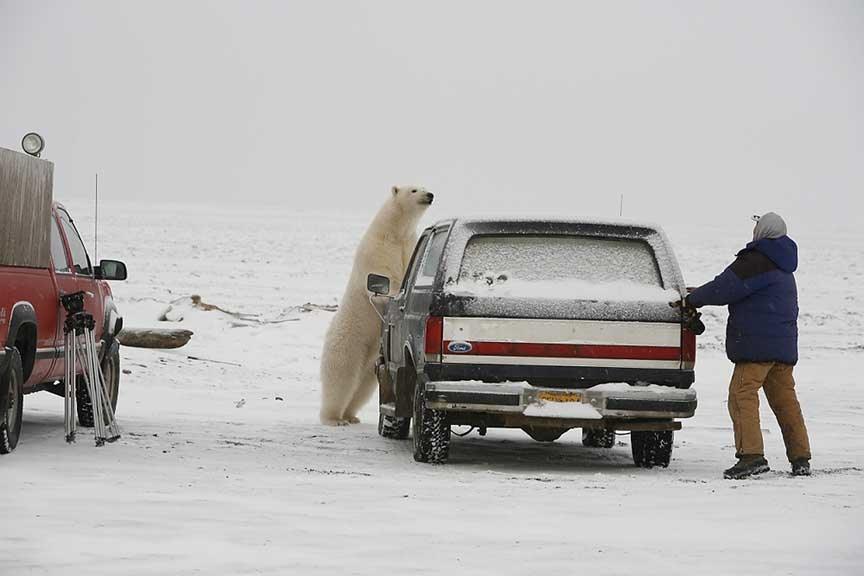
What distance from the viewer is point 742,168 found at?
4756 inches

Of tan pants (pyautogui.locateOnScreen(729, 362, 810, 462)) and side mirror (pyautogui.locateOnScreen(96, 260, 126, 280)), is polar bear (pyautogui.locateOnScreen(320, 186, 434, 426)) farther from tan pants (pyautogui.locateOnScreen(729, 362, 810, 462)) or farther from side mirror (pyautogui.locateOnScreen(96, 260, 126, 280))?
tan pants (pyautogui.locateOnScreen(729, 362, 810, 462))

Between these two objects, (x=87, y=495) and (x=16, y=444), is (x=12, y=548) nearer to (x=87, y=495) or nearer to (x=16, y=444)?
(x=87, y=495)

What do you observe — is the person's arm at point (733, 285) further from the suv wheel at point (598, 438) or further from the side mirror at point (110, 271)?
the side mirror at point (110, 271)

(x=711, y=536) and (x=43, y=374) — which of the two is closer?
(x=711, y=536)

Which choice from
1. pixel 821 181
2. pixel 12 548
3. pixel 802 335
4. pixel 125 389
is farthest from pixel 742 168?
pixel 12 548

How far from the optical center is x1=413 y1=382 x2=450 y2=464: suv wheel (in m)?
8.80

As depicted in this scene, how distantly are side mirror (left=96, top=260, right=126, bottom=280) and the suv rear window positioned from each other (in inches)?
132

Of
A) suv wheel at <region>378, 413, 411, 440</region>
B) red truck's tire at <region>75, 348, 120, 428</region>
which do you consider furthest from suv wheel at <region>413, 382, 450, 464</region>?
red truck's tire at <region>75, 348, 120, 428</region>

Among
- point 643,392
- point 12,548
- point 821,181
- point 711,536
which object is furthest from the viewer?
point 821,181

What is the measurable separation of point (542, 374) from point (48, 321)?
3420 mm

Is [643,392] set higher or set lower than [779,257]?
lower

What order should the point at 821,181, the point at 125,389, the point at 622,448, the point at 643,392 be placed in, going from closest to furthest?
the point at 643,392 → the point at 622,448 → the point at 125,389 → the point at 821,181

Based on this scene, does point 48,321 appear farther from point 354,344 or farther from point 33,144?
point 354,344

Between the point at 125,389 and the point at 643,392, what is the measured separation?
8.03 m
